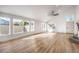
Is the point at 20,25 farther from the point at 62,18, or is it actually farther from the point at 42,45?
the point at 62,18

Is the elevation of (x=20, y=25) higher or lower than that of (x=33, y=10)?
lower

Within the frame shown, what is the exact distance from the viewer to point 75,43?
2172 mm

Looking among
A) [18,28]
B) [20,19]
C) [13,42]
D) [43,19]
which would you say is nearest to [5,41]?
[13,42]

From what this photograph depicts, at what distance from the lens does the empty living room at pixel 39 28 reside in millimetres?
2156

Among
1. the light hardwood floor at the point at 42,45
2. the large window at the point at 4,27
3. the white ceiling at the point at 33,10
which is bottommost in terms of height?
the light hardwood floor at the point at 42,45

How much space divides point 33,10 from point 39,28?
42 centimetres

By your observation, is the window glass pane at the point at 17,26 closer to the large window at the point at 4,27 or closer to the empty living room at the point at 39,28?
the empty living room at the point at 39,28

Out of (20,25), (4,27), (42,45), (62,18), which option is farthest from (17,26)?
(62,18)

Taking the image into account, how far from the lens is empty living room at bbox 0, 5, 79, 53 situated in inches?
84.9

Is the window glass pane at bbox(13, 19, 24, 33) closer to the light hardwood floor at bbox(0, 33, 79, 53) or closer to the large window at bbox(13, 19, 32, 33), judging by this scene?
the large window at bbox(13, 19, 32, 33)

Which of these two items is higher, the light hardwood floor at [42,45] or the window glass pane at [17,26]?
the window glass pane at [17,26]

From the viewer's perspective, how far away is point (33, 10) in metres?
2.23

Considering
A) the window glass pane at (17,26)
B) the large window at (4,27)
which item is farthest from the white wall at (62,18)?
the large window at (4,27)
